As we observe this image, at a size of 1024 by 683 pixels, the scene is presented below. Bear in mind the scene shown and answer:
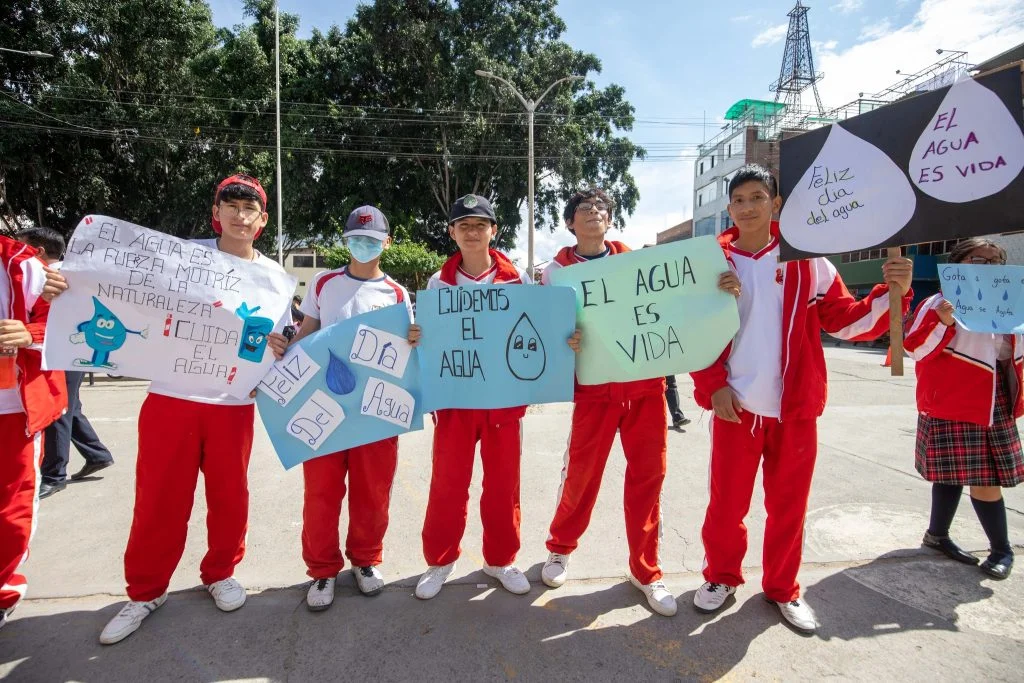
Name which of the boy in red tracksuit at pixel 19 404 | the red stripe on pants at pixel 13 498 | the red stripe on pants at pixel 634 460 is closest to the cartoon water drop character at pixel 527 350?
the red stripe on pants at pixel 634 460

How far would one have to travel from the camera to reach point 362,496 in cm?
283

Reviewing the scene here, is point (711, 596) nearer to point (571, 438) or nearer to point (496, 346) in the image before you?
point (571, 438)

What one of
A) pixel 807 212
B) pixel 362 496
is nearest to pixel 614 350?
pixel 807 212

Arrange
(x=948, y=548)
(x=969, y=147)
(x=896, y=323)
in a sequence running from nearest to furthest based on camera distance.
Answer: (x=969, y=147) < (x=896, y=323) < (x=948, y=548)

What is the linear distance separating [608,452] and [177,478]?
2.12m

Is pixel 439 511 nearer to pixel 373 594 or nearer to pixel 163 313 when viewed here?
pixel 373 594

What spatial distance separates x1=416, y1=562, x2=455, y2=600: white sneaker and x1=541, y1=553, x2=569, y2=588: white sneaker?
1.68ft

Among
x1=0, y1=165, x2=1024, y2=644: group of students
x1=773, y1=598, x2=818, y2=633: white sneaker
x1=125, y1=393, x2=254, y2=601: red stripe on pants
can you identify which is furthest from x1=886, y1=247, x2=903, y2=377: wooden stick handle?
x1=125, y1=393, x2=254, y2=601: red stripe on pants

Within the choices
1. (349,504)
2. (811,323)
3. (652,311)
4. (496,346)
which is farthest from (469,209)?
(811,323)

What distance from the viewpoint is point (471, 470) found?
2887mm

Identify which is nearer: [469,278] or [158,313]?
[158,313]

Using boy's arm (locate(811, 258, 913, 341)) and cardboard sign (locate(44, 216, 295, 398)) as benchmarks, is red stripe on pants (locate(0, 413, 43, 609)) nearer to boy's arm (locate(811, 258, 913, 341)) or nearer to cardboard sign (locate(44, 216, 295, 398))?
cardboard sign (locate(44, 216, 295, 398))

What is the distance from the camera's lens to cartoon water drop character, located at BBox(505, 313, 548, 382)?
280cm

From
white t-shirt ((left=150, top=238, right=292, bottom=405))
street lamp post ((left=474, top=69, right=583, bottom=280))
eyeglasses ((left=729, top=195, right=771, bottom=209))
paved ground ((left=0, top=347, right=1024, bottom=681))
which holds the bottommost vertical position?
paved ground ((left=0, top=347, right=1024, bottom=681))
